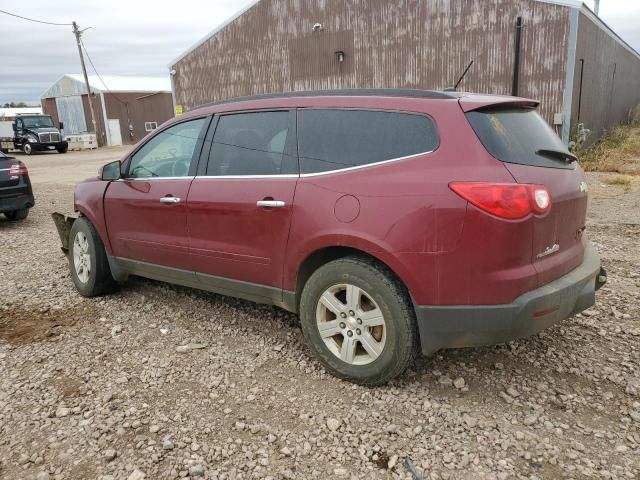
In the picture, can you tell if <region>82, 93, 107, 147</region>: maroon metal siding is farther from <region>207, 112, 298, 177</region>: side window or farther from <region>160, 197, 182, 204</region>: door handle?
<region>207, 112, 298, 177</region>: side window

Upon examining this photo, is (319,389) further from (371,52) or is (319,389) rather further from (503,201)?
(371,52)

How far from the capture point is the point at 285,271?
11.0 feet

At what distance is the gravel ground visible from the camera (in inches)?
99.6

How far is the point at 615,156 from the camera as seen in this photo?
15.4 metres

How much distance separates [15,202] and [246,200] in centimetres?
678

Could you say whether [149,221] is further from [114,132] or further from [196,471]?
[114,132]

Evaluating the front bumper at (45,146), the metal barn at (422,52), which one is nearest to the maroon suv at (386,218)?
the metal barn at (422,52)

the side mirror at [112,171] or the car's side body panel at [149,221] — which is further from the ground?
the side mirror at [112,171]

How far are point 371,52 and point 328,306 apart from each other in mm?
16642

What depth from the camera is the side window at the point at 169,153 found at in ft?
13.1

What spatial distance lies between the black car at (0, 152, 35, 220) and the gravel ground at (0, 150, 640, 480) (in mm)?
4751

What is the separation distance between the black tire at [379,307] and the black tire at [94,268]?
2421mm

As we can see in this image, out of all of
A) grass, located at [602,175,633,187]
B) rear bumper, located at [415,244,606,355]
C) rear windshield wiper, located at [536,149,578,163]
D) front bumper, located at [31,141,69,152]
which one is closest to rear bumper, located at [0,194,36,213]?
rear bumper, located at [415,244,606,355]

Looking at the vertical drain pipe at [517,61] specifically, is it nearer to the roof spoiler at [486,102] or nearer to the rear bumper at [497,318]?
the roof spoiler at [486,102]
